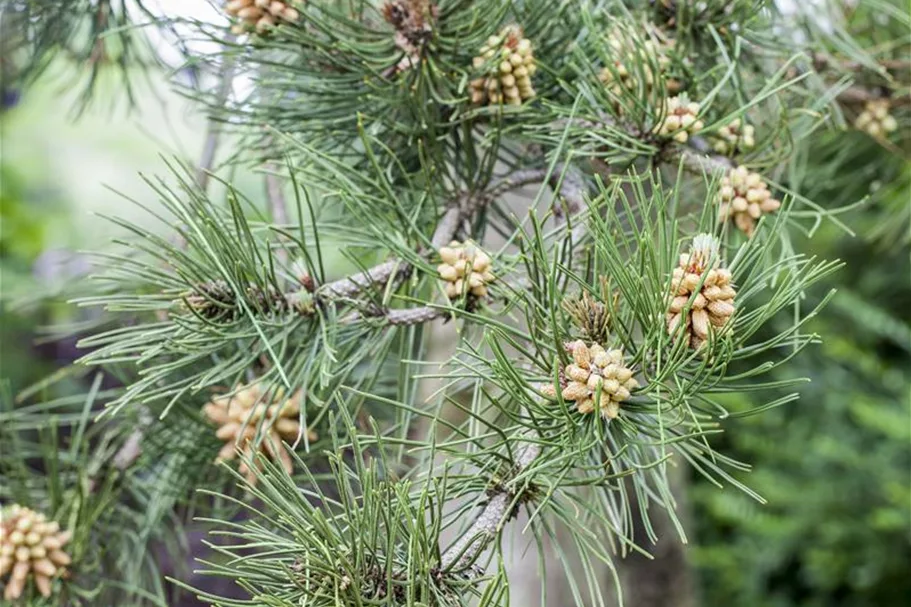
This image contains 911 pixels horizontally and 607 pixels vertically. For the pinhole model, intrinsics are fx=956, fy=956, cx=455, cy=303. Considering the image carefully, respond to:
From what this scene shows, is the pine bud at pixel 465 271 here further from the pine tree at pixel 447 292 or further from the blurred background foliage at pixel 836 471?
the blurred background foliage at pixel 836 471

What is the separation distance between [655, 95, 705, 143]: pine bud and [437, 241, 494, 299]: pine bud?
10cm

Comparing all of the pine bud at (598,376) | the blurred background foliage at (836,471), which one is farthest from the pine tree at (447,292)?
the blurred background foliage at (836,471)

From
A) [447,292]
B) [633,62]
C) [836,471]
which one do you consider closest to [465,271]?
[447,292]

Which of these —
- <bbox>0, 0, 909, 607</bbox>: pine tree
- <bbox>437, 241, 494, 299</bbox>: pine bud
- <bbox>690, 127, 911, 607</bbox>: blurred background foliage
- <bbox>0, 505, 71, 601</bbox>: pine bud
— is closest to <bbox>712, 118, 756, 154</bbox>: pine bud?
<bbox>0, 0, 909, 607</bbox>: pine tree

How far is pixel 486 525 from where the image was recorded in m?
0.34

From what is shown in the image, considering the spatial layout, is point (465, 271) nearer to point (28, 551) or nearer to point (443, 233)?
point (443, 233)

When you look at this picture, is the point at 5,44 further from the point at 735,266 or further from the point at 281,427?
the point at 735,266

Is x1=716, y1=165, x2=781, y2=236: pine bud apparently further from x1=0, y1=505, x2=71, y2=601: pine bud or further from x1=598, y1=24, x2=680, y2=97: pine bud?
x1=0, y1=505, x2=71, y2=601: pine bud

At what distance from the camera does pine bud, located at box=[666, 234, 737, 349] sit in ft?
1.02

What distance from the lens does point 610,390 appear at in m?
0.32

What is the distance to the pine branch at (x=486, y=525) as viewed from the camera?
33 cm

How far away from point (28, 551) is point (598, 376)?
0.34m

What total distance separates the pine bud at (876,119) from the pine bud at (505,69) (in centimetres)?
28

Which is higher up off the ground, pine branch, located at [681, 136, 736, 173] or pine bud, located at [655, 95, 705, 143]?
pine bud, located at [655, 95, 705, 143]
